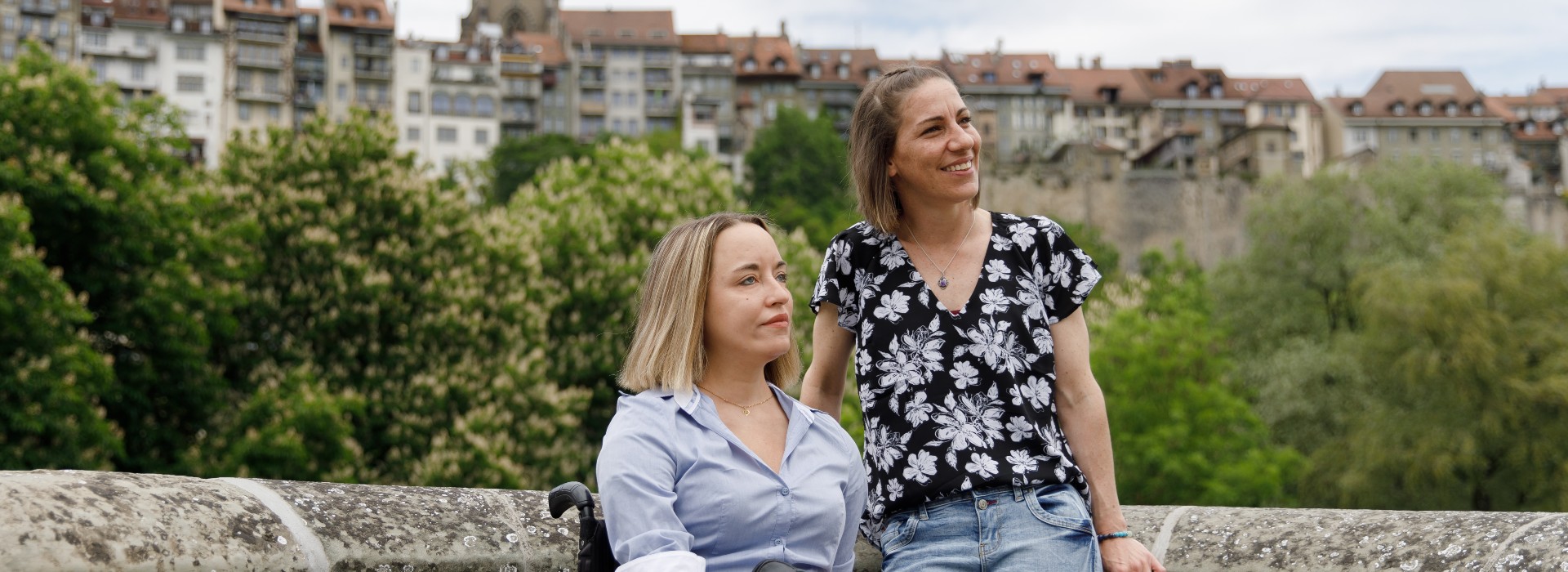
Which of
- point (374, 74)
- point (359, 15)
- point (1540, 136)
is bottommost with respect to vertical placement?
point (1540, 136)

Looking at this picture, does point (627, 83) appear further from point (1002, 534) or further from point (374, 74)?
point (1002, 534)

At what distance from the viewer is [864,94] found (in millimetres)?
3748

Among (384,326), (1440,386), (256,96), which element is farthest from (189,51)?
(1440,386)

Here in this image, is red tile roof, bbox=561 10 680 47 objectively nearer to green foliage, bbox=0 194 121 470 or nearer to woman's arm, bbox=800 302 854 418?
green foliage, bbox=0 194 121 470

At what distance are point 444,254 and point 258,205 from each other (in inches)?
111

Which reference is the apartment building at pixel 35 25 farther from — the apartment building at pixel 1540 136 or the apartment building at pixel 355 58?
the apartment building at pixel 1540 136

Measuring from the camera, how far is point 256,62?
80.2m

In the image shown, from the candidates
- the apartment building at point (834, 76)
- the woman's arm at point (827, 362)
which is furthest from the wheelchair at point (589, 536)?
the apartment building at point (834, 76)

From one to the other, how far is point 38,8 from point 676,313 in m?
85.9

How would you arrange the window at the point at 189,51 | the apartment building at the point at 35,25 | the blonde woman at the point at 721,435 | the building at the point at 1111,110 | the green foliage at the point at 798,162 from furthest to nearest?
the building at the point at 1111,110 → the window at the point at 189,51 → the apartment building at the point at 35,25 → the green foliage at the point at 798,162 → the blonde woman at the point at 721,435

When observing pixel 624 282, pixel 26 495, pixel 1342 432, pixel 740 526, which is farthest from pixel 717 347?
pixel 1342 432

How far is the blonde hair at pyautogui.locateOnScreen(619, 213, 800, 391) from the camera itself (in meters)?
3.13

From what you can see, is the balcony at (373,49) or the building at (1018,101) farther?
the building at (1018,101)

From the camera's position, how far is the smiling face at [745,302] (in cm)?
318
